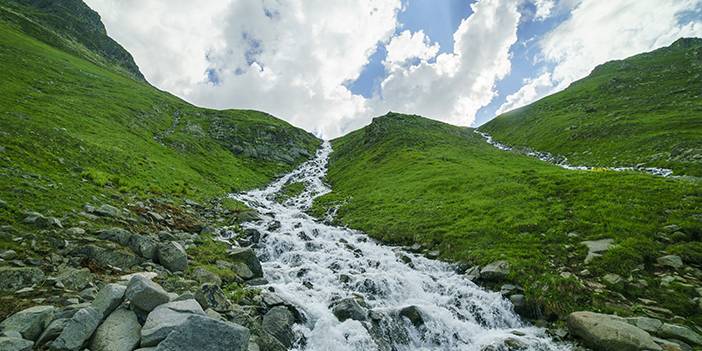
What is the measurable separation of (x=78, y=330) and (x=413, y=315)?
13027 millimetres

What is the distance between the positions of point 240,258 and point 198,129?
7701 centimetres

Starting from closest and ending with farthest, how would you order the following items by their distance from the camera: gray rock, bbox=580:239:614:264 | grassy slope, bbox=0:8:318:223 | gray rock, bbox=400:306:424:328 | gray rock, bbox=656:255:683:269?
gray rock, bbox=400:306:424:328 < gray rock, bbox=656:255:683:269 < gray rock, bbox=580:239:614:264 < grassy slope, bbox=0:8:318:223

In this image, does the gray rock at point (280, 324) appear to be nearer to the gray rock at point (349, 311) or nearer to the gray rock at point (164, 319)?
the gray rock at point (349, 311)

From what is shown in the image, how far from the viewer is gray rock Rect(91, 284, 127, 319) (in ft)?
31.8

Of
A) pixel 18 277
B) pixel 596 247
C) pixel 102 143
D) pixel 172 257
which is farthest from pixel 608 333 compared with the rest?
pixel 102 143

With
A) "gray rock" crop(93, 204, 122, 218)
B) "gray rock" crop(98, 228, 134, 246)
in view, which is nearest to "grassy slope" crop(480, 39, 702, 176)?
"gray rock" crop(98, 228, 134, 246)

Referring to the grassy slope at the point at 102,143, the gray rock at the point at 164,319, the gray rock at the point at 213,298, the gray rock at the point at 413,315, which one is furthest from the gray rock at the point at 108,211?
the gray rock at the point at 413,315

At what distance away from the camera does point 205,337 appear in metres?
8.85

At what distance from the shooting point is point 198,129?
87188 millimetres

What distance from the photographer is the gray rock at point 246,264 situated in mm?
18797

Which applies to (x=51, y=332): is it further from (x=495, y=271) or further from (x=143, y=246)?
(x=495, y=271)

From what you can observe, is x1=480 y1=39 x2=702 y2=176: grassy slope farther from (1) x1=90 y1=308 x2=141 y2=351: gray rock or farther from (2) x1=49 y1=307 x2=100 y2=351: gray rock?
(2) x1=49 y1=307 x2=100 y2=351: gray rock

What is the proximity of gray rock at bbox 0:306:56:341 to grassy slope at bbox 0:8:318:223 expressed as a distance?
7.62 m

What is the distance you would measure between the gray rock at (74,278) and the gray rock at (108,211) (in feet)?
23.9
